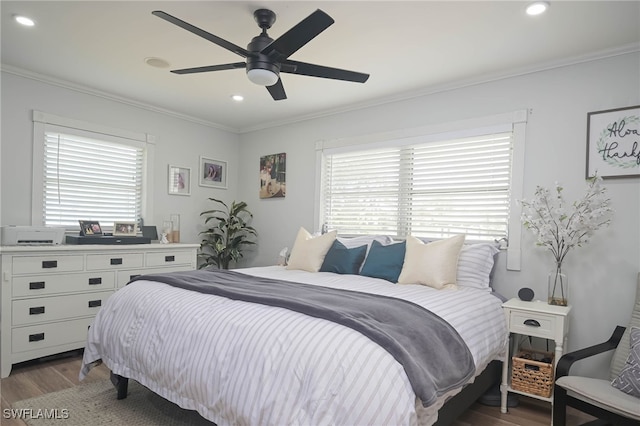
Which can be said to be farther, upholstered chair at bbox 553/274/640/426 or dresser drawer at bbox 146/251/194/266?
dresser drawer at bbox 146/251/194/266

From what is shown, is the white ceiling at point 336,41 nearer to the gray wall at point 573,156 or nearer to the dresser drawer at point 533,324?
the gray wall at point 573,156

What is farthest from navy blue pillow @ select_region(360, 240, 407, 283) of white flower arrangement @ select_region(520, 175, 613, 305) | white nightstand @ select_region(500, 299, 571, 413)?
white flower arrangement @ select_region(520, 175, 613, 305)

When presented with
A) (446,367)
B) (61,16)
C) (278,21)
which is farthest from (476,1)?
(61,16)

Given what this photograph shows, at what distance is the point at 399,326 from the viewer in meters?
1.71

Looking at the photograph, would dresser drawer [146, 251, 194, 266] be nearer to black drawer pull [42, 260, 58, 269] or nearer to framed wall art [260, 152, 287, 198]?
black drawer pull [42, 260, 58, 269]

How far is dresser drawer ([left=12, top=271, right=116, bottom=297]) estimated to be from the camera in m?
3.05

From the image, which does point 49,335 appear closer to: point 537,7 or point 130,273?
point 130,273

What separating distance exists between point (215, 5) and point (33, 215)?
269cm

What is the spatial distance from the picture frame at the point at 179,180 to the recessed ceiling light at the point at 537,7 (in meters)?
3.88

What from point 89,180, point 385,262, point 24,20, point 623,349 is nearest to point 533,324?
point 623,349

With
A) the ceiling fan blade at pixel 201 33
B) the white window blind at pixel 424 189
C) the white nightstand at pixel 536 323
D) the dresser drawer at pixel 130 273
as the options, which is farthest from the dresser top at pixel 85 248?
the white nightstand at pixel 536 323

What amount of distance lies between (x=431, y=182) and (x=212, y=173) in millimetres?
2885

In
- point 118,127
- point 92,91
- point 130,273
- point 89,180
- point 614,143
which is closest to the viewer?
point 614,143

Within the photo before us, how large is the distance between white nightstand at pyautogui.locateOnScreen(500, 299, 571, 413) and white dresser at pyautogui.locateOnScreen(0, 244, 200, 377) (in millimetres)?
3307
